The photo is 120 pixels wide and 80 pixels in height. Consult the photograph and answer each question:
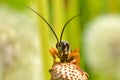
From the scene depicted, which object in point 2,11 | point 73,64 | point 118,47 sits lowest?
point 73,64

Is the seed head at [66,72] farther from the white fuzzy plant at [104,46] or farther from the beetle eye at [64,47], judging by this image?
the white fuzzy plant at [104,46]

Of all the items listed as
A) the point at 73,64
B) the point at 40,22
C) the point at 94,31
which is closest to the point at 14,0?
the point at 40,22

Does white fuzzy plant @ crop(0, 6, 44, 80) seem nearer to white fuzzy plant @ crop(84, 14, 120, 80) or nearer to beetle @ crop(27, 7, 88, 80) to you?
white fuzzy plant @ crop(84, 14, 120, 80)

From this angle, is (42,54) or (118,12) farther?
(118,12)

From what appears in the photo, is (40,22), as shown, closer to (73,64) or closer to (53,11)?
(53,11)

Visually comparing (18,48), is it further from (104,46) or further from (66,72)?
(66,72)

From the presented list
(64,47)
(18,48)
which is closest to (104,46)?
(18,48)

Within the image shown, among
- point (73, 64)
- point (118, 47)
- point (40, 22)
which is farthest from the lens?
point (118, 47)

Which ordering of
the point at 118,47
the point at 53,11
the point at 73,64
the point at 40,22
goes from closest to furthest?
1. the point at 73,64
2. the point at 40,22
3. the point at 53,11
4. the point at 118,47
